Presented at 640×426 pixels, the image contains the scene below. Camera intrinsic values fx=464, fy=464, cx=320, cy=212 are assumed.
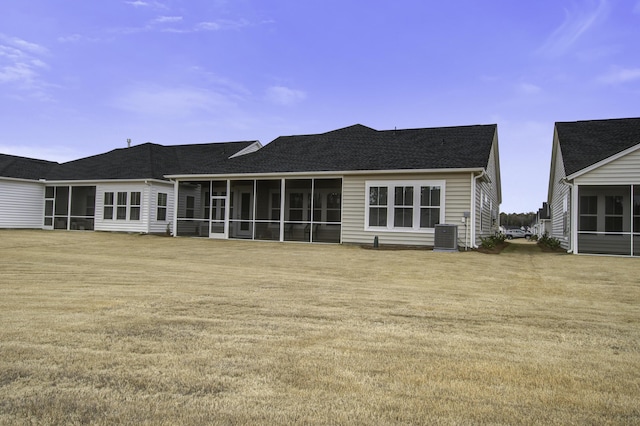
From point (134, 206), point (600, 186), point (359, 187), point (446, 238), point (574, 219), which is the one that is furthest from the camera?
point (134, 206)

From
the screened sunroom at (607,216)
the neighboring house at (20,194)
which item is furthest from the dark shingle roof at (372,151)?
the neighboring house at (20,194)

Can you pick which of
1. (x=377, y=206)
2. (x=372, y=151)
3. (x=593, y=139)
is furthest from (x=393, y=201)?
(x=593, y=139)

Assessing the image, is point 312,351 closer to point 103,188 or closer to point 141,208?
point 141,208

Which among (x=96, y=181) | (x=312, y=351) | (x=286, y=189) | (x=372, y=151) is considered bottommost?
(x=312, y=351)

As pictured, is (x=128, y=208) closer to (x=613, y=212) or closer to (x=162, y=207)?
(x=162, y=207)

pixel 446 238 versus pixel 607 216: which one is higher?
pixel 607 216

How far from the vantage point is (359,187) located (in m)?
18.3

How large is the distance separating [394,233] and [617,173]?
771 centimetres

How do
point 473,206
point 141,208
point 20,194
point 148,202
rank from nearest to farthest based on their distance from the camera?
1. point 473,206
2. point 148,202
3. point 141,208
4. point 20,194

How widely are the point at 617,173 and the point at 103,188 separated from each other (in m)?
23.2

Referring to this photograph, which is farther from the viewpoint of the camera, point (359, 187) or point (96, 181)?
point (96, 181)

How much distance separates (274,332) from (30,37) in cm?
2050

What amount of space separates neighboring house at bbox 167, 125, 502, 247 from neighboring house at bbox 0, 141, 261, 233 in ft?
4.85

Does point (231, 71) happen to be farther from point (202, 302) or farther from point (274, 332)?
point (274, 332)
